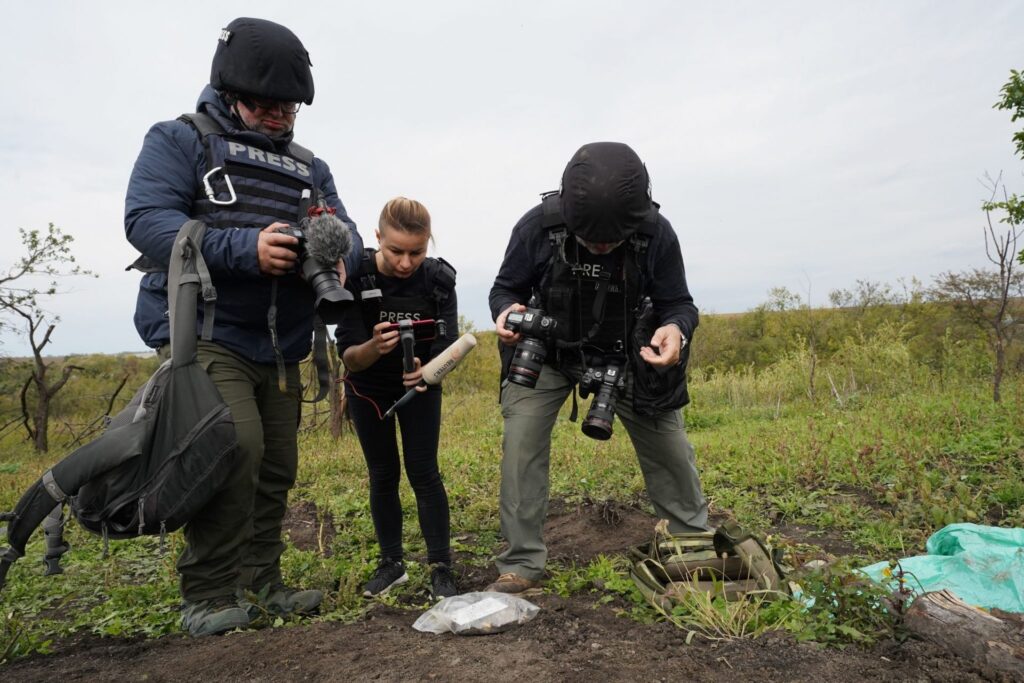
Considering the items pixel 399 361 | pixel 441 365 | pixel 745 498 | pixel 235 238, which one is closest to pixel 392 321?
pixel 399 361

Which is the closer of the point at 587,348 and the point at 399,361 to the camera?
the point at 399,361

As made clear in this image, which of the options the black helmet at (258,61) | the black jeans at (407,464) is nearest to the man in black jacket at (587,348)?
the black jeans at (407,464)

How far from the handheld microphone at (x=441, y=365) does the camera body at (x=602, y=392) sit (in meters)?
0.57

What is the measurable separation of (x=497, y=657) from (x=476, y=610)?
456 mm

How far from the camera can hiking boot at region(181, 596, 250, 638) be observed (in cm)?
262

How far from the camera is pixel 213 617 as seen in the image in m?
2.64

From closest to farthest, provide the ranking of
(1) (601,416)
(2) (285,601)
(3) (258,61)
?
(3) (258,61) → (2) (285,601) → (1) (601,416)

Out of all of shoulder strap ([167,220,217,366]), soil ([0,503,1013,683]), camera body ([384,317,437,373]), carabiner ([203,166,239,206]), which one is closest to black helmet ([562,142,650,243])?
camera body ([384,317,437,373])

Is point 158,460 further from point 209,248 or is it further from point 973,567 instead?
point 973,567

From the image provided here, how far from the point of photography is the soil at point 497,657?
204 cm

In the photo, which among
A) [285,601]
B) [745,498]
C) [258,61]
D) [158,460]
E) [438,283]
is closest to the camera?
[158,460]

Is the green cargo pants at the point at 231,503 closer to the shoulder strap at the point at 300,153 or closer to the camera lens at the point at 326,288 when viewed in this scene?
the camera lens at the point at 326,288

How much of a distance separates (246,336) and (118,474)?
0.67m

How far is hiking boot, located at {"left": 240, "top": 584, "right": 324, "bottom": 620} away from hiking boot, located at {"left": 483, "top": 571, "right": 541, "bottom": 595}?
74cm
